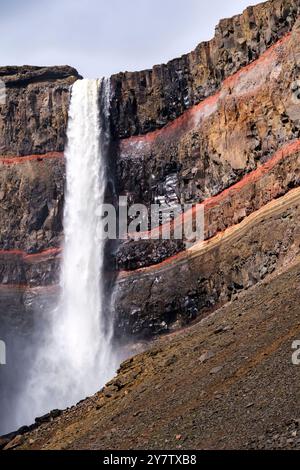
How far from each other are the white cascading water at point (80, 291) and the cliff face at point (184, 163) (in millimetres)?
1073

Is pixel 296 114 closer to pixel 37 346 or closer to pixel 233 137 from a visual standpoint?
pixel 233 137

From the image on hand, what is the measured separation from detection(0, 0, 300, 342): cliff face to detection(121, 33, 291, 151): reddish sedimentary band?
0.10 metres

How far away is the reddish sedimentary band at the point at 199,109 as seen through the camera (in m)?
36.4

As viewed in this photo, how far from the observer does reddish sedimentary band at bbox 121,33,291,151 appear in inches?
1435

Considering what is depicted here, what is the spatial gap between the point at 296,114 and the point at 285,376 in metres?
19.7

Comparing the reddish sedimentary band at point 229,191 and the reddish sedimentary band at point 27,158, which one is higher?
the reddish sedimentary band at point 27,158

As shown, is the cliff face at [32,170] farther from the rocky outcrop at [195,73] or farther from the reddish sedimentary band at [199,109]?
the reddish sedimentary band at [199,109]

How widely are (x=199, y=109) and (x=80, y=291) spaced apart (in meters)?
14.8

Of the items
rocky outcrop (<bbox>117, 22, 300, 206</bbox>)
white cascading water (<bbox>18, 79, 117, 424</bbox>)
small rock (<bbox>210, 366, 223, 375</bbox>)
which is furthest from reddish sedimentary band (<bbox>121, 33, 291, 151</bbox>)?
small rock (<bbox>210, 366, 223, 375</bbox>)

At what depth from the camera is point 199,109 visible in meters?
43.7

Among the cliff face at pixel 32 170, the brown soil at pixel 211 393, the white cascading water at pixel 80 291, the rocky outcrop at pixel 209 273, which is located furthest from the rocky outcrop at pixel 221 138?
the brown soil at pixel 211 393

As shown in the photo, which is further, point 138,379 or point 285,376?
point 138,379

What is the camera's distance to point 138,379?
21469 millimetres

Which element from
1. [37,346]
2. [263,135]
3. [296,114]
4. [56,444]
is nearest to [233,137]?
[263,135]
